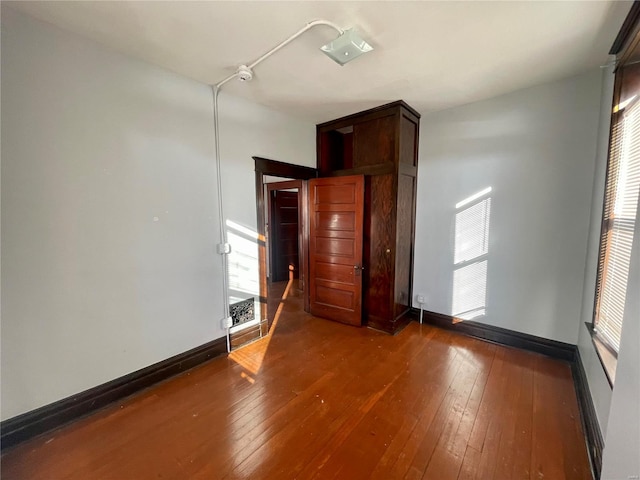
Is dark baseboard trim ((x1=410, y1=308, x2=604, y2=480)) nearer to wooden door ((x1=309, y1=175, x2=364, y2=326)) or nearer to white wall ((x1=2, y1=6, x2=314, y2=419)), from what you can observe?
wooden door ((x1=309, y1=175, x2=364, y2=326))

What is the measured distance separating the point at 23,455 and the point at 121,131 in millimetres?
2169

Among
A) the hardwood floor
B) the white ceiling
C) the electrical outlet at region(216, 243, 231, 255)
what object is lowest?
the hardwood floor

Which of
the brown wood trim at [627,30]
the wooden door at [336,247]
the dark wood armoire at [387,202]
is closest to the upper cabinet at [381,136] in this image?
the dark wood armoire at [387,202]

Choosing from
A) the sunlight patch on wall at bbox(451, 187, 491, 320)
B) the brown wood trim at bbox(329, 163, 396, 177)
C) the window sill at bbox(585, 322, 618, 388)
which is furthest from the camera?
the brown wood trim at bbox(329, 163, 396, 177)

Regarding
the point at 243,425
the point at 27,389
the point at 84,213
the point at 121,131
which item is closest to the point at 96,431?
the point at 27,389

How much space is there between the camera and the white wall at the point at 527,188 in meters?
2.39

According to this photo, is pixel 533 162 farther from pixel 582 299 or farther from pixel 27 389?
pixel 27 389

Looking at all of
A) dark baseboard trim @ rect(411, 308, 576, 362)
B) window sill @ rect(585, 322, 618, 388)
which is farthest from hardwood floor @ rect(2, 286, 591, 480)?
window sill @ rect(585, 322, 618, 388)

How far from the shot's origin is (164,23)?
5.45ft

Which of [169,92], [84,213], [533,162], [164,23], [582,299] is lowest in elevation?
[582,299]

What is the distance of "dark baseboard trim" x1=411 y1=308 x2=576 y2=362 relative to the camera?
8.33 ft

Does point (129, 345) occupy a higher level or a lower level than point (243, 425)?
higher

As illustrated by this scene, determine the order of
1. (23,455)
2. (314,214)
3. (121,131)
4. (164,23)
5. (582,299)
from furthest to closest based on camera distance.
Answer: (314,214), (582,299), (121,131), (164,23), (23,455)

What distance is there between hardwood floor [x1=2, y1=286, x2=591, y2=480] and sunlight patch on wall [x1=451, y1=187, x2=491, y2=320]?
586 mm
